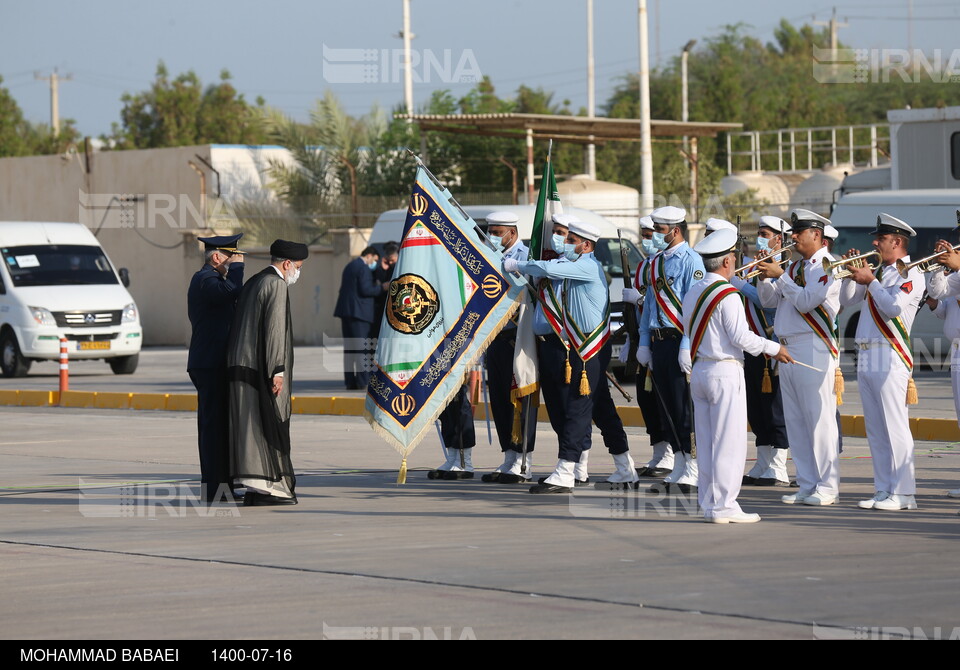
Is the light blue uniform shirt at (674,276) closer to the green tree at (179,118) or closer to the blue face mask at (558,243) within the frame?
the blue face mask at (558,243)

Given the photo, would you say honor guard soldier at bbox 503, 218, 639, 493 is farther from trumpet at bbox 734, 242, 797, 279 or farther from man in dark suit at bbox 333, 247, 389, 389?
man in dark suit at bbox 333, 247, 389, 389

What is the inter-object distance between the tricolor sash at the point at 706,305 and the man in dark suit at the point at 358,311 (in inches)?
435

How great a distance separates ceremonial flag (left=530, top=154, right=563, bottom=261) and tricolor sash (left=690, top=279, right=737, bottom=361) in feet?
7.34

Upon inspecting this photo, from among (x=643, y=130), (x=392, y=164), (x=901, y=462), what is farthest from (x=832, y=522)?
(x=392, y=164)

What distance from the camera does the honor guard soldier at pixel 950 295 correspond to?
32.3ft

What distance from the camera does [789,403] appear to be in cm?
1034

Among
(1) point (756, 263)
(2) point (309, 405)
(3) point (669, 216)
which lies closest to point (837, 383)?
(1) point (756, 263)

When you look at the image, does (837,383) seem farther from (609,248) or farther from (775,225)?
(609,248)

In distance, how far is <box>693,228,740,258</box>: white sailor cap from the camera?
9539 mm

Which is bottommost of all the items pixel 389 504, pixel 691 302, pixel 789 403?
pixel 389 504

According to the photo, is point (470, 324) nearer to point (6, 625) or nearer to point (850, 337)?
point (6, 625)

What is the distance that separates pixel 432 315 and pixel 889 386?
362cm

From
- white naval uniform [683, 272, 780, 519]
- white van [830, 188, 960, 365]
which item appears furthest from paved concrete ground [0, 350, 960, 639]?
white van [830, 188, 960, 365]
